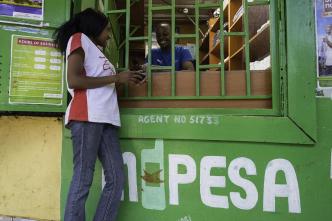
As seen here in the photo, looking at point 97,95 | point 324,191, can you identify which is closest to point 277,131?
point 324,191

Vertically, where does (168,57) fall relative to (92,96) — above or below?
above

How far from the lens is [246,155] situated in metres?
2.33

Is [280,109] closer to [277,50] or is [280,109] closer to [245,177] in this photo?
[277,50]

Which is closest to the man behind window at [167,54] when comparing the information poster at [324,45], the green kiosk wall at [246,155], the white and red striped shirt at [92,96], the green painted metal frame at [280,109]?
the green painted metal frame at [280,109]

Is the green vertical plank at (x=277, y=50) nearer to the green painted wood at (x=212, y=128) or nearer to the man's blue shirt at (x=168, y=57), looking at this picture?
the green painted wood at (x=212, y=128)

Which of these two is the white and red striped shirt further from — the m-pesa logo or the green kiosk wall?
the m-pesa logo

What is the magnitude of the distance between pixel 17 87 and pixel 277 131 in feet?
5.67

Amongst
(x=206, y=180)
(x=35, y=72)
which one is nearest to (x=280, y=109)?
(x=206, y=180)

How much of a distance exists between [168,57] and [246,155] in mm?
1086

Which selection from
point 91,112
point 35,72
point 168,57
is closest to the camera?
point 91,112

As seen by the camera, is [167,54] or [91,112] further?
[167,54]

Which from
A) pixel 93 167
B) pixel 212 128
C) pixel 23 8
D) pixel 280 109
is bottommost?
pixel 93 167

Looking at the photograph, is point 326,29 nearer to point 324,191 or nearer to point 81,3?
point 324,191

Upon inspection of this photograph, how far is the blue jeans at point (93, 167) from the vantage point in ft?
6.92
